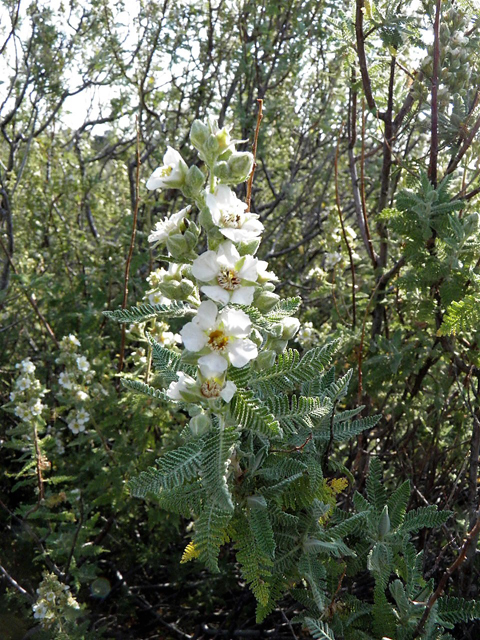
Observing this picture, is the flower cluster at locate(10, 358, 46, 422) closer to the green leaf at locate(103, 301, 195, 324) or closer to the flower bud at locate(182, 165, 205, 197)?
the green leaf at locate(103, 301, 195, 324)

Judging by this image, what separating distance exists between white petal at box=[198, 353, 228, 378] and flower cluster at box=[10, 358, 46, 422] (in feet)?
5.19

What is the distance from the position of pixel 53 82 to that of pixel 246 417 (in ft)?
13.4

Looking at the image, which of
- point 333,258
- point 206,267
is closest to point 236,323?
point 206,267

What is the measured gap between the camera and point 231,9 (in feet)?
15.2

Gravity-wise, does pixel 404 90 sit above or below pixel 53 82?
below

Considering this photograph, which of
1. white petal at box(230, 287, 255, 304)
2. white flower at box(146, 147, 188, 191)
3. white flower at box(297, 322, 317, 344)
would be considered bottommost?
white flower at box(297, 322, 317, 344)

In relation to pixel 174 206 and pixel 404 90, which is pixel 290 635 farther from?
pixel 174 206

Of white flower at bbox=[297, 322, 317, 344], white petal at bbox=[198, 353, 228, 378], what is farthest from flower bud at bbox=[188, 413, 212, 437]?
white flower at bbox=[297, 322, 317, 344]

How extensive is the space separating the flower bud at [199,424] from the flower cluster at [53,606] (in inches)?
53.2

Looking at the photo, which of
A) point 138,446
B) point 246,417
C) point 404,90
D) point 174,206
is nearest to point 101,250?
point 174,206

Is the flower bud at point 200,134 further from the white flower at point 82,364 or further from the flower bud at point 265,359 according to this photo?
the white flower at point 82,364

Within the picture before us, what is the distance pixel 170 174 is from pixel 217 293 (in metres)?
0.40

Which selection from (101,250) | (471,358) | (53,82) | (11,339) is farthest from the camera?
(53,82)

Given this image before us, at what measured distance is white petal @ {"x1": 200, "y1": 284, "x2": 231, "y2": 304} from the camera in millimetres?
1432
